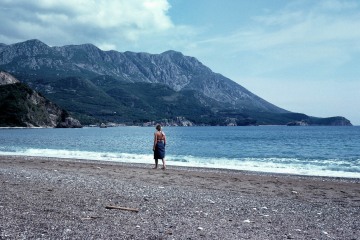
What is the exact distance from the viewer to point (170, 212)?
10.6m

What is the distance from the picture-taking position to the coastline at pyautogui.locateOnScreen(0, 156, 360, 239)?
8.25m

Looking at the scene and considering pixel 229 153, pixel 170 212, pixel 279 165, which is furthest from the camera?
pixel 229 153

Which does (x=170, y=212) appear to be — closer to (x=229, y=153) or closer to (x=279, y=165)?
(x=279, y=165)

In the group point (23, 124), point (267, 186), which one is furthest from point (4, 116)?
point (267, 186)

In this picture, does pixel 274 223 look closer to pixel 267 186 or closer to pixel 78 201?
pixel 78 201

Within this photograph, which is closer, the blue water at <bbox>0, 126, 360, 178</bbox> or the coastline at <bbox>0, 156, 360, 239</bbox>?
the coastline at <bbox>0, 156, 360, 239</bbox>

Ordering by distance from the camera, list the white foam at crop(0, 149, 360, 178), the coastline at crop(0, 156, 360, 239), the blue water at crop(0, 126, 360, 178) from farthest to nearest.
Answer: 1. the blue water at crop(0, 126, 360, 178)
2. the white foam at crop(0, 149, 360, 178)
3. the coastline at crop(0, 156, 360, 239)

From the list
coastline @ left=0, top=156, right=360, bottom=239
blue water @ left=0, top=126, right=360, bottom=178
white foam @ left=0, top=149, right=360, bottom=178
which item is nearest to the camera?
coastline @ left=0, top=156, right=360, bottom=239

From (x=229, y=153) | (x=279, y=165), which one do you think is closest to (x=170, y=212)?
(x=279, y=165)

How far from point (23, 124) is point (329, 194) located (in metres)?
204

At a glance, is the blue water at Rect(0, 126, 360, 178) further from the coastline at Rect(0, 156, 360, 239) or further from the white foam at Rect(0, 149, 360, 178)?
the coastline at Rect(0, 156, 360, 239)

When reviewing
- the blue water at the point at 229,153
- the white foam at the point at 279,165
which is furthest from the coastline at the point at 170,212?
the blue water at the point at 229,153

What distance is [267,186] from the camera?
17875mm

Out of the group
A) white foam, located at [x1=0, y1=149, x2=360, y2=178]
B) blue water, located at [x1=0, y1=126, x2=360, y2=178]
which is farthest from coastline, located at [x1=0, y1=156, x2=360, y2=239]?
blue water, located at [x1=0, y1=126, x2=360, y2=178]
